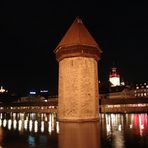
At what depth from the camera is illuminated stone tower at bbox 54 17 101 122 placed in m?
17.7

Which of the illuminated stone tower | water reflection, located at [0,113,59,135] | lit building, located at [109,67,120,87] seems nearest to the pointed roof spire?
the illuminated stone tower

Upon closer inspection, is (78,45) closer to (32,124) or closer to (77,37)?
(77,37)

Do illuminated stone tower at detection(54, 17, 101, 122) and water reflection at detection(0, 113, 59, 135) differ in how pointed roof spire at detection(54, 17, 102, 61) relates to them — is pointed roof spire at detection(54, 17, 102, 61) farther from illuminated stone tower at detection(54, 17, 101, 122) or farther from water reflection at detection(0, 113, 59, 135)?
water reflection at detection(0, 113, 59, 135)

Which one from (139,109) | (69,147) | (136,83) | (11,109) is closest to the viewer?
(69,147)

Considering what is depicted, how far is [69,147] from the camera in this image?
7.94m

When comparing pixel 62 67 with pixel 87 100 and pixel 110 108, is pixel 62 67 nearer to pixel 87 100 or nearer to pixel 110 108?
pixel 87 100

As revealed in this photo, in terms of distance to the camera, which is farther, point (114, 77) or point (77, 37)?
point (114, 77)

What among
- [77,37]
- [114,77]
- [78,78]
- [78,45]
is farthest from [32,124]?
[114,77]

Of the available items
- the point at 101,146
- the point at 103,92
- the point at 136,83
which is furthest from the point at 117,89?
the point at 101,146

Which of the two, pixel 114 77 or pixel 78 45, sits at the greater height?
pixel 114 77

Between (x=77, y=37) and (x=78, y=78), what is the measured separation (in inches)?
112

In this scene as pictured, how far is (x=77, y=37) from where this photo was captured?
61.1ft

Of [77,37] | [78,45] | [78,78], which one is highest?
[77,37]

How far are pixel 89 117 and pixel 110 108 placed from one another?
17938 millimetres
